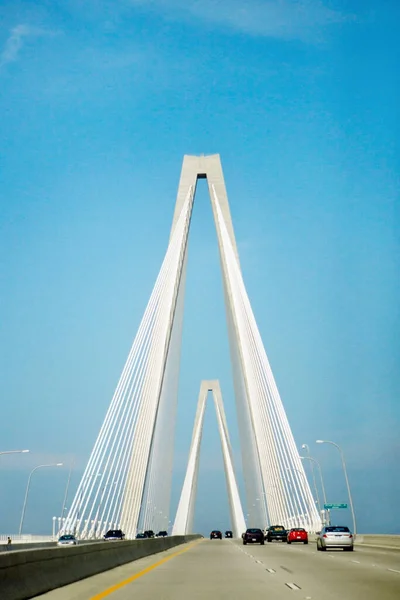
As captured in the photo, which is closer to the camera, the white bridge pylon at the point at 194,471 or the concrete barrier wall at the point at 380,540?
the concrete barrier wall at the point at 380,540

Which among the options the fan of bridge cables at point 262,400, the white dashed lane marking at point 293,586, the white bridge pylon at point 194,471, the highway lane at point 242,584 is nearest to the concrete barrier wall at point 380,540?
the fan of bridge cables at point 262,400

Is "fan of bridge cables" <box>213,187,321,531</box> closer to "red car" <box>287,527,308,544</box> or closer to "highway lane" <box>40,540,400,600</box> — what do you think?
"red car" <box>287,527,308,544</box>

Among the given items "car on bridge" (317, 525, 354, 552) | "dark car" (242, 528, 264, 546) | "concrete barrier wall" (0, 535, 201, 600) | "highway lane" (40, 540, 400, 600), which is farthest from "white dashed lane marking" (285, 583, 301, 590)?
"dark car" (242, 528, 264, 546)

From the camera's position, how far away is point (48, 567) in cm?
1418

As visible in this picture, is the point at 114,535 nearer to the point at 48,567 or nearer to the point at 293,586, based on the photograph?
the point at 48,567

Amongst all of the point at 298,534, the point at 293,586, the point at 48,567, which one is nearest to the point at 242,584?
the point at 293,586

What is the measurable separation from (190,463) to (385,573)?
8721 centimetres

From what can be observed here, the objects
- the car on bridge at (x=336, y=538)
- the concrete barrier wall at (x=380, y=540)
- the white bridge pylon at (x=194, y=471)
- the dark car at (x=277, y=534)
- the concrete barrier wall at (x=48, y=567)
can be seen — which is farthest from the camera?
the white bridge pylon at (x=194, y=471)

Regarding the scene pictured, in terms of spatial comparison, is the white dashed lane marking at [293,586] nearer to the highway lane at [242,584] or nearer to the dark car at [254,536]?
the highway lane at [242,584]

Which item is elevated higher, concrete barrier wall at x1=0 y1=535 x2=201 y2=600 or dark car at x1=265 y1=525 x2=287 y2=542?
dark car at x1=265 y1=525 x2=287 y2=542

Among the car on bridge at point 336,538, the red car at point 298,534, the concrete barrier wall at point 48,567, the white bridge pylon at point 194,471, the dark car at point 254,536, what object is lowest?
the concrete barrier wall at point 48,567

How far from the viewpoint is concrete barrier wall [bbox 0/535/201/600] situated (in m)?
11.5

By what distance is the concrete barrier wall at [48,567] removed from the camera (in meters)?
11.5

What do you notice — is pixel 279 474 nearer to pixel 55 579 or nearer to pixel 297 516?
pixel 297 516
